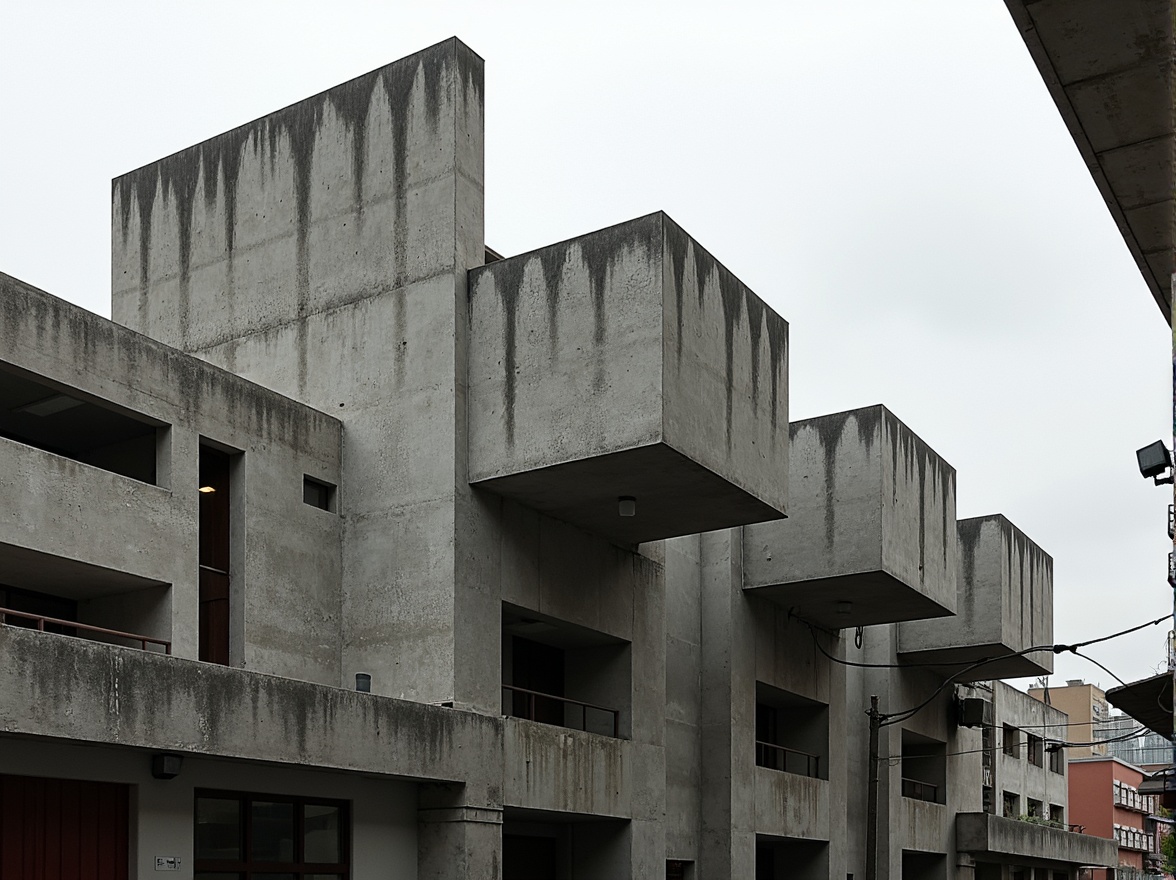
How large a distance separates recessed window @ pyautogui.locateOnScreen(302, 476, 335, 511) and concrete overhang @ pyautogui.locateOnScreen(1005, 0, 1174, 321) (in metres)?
12.6

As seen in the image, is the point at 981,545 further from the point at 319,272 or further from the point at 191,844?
the point at 191,844

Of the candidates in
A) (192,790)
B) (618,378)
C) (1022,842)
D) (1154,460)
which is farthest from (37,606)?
(1022,842)

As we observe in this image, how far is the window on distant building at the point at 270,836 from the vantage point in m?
17.1

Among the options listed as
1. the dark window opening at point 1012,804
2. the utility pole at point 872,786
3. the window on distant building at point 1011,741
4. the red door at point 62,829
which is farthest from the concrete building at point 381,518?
the dark window opening at point 1012,804

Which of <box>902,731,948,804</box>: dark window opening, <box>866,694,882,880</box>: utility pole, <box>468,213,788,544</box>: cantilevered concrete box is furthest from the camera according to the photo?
<box>902,731,948,804</box>: dark window opening

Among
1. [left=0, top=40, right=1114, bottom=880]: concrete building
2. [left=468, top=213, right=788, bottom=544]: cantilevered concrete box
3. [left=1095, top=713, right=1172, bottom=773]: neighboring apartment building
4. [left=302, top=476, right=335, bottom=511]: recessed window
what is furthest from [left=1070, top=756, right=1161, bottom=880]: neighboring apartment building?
[left=1095, top=713, right=1172, bottom=773]: neighboring apartment building

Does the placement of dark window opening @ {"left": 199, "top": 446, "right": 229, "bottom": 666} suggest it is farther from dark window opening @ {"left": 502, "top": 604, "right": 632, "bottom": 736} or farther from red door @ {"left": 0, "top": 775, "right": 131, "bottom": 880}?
dark window opening @ {"left": 502, "top": 604, "right": 632, "bottom": 736}

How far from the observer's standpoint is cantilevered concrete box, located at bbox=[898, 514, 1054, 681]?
3578 cm

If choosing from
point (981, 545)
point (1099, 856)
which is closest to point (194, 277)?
point (981, 545)

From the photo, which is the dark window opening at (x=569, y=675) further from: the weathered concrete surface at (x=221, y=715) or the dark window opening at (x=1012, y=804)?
the dark window opening at (x=1012, y=804)

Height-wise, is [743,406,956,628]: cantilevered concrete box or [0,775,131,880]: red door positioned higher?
[743,406,956,628]: cantilevered concrete box

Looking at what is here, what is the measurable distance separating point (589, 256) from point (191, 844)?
30.2 feet

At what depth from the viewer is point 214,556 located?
66.6 ft

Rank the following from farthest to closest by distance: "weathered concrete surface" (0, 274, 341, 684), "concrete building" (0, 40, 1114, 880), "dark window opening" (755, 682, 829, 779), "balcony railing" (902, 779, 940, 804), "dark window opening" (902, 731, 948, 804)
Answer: "dark window opening" (902, 731, 948, 804) → "balcony railing" (902, 779, 940, 804) → "dark window opening" (755, 682, 829, 779) → "weathered concrete surface" (0, 274, 341, 684) → "concrete building" (0, 40, 1114, 880)
